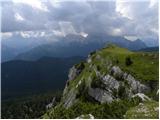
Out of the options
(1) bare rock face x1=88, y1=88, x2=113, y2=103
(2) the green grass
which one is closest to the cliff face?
(1) bare rock face x1=88, y1=88, x2=113, y2=103

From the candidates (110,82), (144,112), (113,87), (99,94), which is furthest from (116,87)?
(144,112)

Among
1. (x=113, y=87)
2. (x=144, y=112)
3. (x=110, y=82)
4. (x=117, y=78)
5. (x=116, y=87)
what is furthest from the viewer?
(x=110, y=82)

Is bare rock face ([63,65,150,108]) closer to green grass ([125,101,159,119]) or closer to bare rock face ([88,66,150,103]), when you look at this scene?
bare rock face ([88,66,150,103])

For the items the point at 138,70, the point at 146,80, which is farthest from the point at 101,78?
the point at 146,80

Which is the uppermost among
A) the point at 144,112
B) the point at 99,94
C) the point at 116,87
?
the point at 144,112

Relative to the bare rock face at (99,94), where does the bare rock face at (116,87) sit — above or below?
above

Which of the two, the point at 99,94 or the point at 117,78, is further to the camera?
the point at 99,94

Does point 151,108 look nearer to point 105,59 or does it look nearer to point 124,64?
point 124,64

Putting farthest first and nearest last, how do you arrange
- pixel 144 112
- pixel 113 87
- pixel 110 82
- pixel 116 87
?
pixel 110 82 < pixel 113 87 < pixel 116 87 < pixel 144 112

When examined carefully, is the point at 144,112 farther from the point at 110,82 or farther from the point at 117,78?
the point at 110,82

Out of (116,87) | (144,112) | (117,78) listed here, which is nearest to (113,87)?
(117,78)

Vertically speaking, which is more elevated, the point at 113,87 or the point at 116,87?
the point at 116,87

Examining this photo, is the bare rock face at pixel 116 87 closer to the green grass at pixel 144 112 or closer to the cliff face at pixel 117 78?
the cliff face at pixel 117 78

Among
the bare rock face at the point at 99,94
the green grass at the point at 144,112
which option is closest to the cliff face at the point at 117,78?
the bare rock face at the point at 99,94
